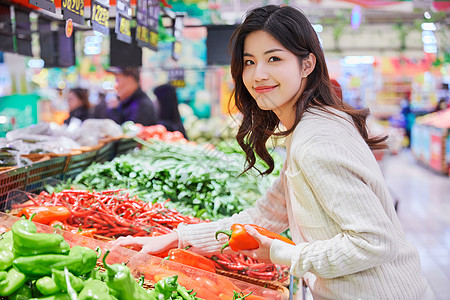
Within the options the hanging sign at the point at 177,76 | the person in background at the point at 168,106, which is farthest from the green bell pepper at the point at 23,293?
the hanging sign at the point at 177,76

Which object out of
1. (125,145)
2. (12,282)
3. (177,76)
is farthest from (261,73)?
(177,76)

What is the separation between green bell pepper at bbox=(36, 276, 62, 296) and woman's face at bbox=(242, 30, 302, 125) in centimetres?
103

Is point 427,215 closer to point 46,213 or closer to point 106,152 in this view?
point 106,152

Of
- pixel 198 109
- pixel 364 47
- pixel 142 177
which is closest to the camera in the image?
pixel 142 177

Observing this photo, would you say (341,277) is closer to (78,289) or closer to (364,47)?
(78,289)

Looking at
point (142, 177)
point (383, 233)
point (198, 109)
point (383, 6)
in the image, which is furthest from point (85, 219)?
point (198, 109)

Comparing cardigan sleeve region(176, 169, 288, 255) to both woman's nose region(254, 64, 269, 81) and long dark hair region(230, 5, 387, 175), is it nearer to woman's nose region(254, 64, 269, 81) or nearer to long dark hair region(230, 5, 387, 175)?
long dark hair region(230, 5, 387, 175)

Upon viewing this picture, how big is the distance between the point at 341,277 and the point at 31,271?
1.09 metres

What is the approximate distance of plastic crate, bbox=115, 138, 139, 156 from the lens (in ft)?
16.3

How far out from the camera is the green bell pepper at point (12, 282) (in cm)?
139

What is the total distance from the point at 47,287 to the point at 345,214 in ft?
3.23

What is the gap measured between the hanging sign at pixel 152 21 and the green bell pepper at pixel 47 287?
353 cm

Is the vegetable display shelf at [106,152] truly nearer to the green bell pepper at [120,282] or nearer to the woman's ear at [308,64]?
the woman's ear at [308,64]

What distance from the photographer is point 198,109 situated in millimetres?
11734
